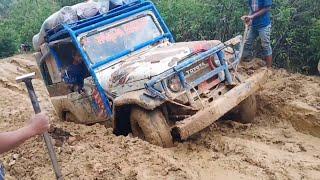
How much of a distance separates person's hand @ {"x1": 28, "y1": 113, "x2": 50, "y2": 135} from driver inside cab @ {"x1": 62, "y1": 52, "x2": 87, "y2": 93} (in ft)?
12.2

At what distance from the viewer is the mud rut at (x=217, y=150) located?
4.39 m

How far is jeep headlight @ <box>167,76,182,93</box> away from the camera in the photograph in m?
5.07

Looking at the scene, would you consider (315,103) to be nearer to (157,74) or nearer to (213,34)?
(157,74)

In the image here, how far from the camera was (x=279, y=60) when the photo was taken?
775 centimetres

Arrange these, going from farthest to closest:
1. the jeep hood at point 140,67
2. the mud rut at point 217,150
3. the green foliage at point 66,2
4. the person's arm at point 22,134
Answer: the green foliage at point 66,2
the jeep hood at point 140,67
the mud rut at point 217,150
the person's arm at point 22,134

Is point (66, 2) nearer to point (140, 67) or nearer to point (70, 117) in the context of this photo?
point (70, 117)

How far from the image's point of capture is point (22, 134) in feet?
8.59

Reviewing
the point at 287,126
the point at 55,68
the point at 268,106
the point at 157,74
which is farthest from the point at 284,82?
the point at 55,68

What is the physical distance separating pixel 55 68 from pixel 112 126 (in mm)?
1459

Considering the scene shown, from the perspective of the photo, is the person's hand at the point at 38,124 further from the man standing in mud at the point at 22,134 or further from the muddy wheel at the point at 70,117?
the muddy wheel at the point at 70,117

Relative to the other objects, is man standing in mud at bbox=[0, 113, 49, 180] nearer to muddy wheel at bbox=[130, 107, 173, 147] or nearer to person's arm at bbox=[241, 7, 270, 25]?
muddy wheel at bbox=[130, 107, 173, 147]

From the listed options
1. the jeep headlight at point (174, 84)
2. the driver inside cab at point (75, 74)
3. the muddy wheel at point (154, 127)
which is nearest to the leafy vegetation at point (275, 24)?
the jeep headlight at point (174, 84)

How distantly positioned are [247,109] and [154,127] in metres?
1.48

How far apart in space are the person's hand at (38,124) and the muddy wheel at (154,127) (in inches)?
93.2
